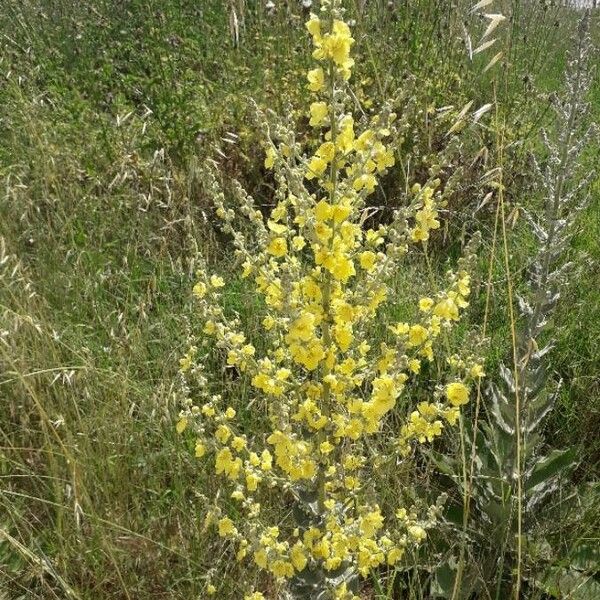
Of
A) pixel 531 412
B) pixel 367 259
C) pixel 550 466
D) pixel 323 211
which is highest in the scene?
pixel 323 211

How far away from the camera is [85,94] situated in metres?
4.55

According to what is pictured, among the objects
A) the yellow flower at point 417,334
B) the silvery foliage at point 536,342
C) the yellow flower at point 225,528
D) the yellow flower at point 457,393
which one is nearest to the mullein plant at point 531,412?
the silvery foliage at point 536,342

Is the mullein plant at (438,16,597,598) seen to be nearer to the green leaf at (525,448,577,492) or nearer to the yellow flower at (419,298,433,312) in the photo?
the green leaf at (525,448,577,492)

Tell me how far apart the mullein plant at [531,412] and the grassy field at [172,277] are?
0.15 feet

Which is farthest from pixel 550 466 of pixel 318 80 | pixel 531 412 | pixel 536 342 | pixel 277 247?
pixel 318 80

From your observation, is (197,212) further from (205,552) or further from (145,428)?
(205,552)

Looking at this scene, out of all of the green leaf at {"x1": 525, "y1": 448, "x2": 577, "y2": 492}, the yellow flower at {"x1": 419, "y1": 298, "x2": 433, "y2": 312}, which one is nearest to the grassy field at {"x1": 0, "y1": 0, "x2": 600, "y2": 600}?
the green leaf at {"x1": 525, "y1": 448, "x2": 577, "y2": 492}

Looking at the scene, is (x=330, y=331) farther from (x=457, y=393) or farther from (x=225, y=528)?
(x=225, y=528)

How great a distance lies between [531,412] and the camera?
2.14 meters

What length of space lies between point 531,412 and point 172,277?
177 cm

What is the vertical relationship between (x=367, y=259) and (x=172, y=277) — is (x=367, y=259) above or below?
above

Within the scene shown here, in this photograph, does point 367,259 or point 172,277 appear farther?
point 172,277

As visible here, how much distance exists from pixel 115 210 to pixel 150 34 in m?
1.80

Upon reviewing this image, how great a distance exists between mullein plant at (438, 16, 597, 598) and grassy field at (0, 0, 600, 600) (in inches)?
1.8
